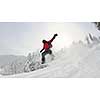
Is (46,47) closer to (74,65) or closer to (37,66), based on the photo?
(37,66)

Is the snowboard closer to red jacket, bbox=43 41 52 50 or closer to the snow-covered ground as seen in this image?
the snow-covered ground

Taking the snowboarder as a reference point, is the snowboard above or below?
below

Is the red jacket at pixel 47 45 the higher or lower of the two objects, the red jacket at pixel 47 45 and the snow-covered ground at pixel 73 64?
the higher

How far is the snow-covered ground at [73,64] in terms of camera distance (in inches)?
140

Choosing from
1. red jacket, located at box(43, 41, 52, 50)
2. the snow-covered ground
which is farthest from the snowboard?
red jacket, located at box(43, 41, 52, 50)

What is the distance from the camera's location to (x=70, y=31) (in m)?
3.57

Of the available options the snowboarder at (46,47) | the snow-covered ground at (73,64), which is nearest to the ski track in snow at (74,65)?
the snow-covered ground at (73,64)

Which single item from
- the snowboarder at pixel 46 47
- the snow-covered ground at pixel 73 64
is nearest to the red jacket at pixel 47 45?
the snowboarder at pixel 46 47

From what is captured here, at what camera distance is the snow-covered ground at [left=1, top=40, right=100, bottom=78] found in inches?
140

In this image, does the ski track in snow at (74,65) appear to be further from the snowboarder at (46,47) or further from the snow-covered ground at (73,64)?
the snowboarder at (46,47)

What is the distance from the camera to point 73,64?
357cm

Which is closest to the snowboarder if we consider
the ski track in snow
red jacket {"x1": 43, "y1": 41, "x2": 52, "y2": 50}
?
red jacket {"x1": 43, "y1": 41, "x2": 52, "y2": 50}

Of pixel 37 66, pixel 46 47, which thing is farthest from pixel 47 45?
pixel 37 66
